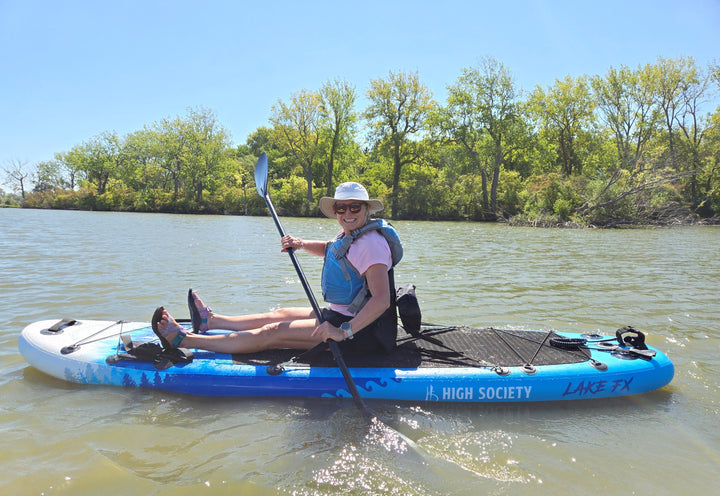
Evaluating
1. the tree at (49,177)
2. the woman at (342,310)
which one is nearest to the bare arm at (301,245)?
the woman at (342,310)

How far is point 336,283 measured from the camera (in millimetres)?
3191

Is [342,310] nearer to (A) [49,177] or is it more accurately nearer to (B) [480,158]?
(B) [480,158]

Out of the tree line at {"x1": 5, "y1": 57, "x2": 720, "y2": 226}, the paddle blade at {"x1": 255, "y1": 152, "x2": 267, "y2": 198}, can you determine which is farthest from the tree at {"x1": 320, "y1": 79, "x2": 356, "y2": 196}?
the paddle blade at {"x1": 255, "y1": 152, "x2": 267, "y2": 198}

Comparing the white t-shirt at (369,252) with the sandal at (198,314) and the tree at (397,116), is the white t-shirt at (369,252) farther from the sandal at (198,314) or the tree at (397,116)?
the tree at (397,116)

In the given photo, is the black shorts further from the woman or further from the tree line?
the tree line

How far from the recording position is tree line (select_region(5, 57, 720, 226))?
25344 mm

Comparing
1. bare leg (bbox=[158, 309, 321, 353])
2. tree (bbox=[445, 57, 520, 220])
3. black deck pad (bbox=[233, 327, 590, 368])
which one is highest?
tree (bbox=[445, 57, 520, 220])

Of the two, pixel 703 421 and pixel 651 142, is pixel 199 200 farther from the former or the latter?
pixel 703 421

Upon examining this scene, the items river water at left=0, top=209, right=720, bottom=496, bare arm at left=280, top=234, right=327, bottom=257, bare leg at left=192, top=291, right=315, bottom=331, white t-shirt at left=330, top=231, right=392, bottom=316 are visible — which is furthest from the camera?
bare arm at left=280, top=234, right=327, bottom=257

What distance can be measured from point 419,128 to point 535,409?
109 feet

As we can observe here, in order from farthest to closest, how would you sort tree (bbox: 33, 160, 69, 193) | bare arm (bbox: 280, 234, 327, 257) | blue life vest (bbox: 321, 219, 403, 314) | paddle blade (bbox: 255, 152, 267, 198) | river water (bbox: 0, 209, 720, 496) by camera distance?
tree (bbox: 33, 160, 69, 193)
paddle blade (bbox: 255, 152, 267, 198)
bare arm (bbox: 280, 234, 327, 257)
blue life vest (bbox: 321, 219, 403, 314)
river water (bbox: 0, 209, 720, 496)

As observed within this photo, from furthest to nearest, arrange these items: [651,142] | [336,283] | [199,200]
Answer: [199,200] → [651,142] → [336,283]

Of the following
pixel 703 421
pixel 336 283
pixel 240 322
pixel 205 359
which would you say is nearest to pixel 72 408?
pixel 205 359

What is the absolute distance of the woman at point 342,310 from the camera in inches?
116
